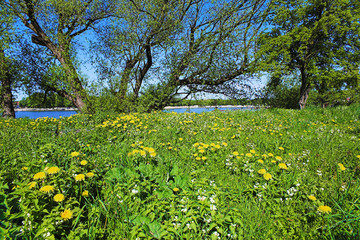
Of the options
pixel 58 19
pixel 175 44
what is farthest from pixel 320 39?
pixel 58 19

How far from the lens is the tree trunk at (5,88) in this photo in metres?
9.92

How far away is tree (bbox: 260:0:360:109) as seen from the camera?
1533 centimetres

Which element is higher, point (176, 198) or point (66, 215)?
point (66, 215)

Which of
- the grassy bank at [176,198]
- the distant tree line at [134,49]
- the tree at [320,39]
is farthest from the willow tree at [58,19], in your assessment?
the tree at [320,39]

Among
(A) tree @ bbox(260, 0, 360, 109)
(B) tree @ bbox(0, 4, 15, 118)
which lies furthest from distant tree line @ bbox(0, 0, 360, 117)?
(A) tree @ bbox(260, 0, 360, 109)

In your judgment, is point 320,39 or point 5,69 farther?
point 320,39

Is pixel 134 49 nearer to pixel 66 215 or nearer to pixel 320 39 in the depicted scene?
pixel 66 215

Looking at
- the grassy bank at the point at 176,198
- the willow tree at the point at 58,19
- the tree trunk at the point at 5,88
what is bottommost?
the grassy bank at the point at 176,198

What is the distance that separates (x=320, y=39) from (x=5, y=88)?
84.2ft

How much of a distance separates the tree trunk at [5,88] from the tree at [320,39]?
727 inches

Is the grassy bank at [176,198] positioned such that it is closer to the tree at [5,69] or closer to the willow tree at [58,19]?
the willow tree at [58,19]

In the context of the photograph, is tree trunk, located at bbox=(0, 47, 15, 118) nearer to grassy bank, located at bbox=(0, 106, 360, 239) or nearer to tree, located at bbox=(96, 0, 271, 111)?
tree, located at bbox=(96, 0, 271, 111)

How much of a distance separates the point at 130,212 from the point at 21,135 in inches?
171

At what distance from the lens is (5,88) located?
1073 cm
